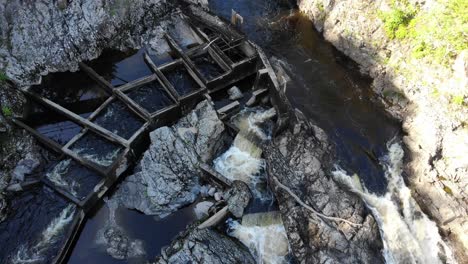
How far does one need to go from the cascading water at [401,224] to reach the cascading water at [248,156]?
432 cm

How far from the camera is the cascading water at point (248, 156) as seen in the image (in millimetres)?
20306

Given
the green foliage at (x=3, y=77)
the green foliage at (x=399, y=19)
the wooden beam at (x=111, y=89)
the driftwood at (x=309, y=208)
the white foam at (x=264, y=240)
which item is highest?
the green foliage at (x=399, y=19)

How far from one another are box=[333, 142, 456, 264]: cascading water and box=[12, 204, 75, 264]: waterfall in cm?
1421

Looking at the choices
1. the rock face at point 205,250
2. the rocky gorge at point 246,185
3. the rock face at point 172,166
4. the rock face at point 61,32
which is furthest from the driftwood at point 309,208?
the rock face at point 61,32

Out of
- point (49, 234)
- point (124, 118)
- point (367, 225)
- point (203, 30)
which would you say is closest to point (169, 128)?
point (124, 118)

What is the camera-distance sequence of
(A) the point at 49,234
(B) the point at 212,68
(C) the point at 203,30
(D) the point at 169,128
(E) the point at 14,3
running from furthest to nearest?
1. (C) the point at 203,30
2. (B) the point at 212,68
3. (E) the point at 14,3
4. (D) the point at 169,128
5. (A) the point at 49,234

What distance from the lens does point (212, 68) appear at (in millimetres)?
25078

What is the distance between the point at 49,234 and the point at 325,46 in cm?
2204

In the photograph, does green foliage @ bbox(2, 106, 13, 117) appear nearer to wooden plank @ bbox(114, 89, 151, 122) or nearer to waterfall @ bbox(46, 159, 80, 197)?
waterfall @ bbox(46, 159, 80, 197)

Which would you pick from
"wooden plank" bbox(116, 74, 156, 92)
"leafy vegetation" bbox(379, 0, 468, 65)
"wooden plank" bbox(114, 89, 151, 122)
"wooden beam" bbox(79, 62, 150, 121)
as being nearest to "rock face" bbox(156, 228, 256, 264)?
"wooden plank" bbox(114, 89, 151, 122)

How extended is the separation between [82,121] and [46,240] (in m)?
6.75

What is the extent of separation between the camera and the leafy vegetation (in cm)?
2208

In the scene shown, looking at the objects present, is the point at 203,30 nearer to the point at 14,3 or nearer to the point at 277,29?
the point at 277,29

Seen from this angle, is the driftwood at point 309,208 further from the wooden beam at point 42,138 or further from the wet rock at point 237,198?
the wooden beam at point 42,138
